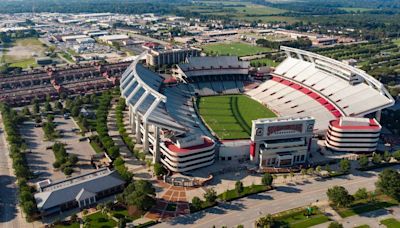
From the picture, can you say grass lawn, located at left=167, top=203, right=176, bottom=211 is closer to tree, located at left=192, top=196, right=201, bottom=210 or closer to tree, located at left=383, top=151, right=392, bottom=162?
tree, located at left=192, top=196, right=201, bottom=210

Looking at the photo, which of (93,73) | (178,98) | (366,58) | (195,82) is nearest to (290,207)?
(178,98)

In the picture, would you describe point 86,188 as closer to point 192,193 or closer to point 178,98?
point 192,193

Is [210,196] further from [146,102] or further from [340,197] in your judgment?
[146,102]

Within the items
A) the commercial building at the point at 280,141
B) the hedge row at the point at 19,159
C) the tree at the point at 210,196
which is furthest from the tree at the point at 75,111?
the tree at the point at 210,196

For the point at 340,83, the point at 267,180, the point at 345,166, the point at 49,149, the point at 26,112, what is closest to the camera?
the point at 267,180

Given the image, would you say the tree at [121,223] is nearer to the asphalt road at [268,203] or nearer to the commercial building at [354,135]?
the asphalt road at [268,203]

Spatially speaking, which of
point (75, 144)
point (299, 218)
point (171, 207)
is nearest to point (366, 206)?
point (299, 218)

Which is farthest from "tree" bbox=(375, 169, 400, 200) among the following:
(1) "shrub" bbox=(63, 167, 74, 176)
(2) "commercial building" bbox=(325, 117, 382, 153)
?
(1) "shrub" bbox=(63, 167, 74, 176)
